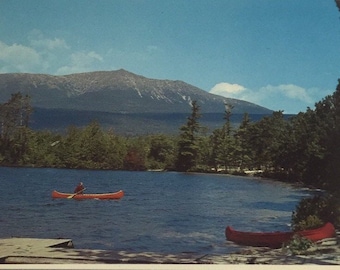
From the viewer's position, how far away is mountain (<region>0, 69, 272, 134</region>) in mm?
5137

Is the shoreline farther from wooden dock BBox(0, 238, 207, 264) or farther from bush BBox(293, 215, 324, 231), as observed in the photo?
bush BBox(293, 215, 324, 231)

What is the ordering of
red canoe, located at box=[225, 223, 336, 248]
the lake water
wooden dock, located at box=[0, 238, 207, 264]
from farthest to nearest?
the lake water, red canoe, located at box=[225, 223, 336, 248], wooden dock, located at box=[0, 238, 207, 264]

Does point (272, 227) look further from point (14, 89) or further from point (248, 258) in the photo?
point (14, 89)

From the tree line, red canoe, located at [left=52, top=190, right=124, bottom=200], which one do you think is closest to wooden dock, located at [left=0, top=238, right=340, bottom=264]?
red canoe, located at [left=52, top=190, right=124, bottom=200]

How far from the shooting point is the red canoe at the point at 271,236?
5.12 metres

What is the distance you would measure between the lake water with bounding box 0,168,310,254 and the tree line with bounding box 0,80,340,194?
0.35 feet

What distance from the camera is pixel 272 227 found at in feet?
17.3

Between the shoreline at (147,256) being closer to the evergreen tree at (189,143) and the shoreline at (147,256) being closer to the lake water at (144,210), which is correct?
the lake water at (144,210)

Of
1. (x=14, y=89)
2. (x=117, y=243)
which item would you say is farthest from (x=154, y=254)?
(x=14, y=89)

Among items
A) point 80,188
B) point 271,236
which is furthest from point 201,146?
point 80,188

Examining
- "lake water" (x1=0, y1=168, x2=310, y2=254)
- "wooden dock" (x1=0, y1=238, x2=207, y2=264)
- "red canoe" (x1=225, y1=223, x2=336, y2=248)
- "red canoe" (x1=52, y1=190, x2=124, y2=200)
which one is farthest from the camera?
"red canoe" (x1=52, y1=190, x2=124, y2=200)

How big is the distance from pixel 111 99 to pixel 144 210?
965mm

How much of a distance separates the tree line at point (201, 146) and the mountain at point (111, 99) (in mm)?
79

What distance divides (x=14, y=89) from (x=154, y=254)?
64.9 inches
